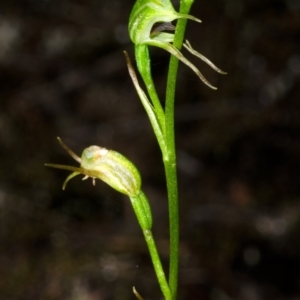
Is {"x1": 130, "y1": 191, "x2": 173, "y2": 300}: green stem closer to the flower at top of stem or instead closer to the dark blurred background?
the flower at top of stem

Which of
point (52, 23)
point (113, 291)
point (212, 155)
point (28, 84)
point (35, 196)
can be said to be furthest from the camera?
point (52, 23)

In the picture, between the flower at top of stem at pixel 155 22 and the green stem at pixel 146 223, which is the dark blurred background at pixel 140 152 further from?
the flower at top of stem at pixel 155 22

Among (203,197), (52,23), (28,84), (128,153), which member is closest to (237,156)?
(203,197)

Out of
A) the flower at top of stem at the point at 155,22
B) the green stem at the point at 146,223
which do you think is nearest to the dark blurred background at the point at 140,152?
the green stem at the point at 146,223

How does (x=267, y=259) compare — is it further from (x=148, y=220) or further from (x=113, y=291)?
(x=148, y=220)

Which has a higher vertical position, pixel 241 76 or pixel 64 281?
pixel 241 76

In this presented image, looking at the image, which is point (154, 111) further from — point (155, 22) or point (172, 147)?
point (155, 22)
